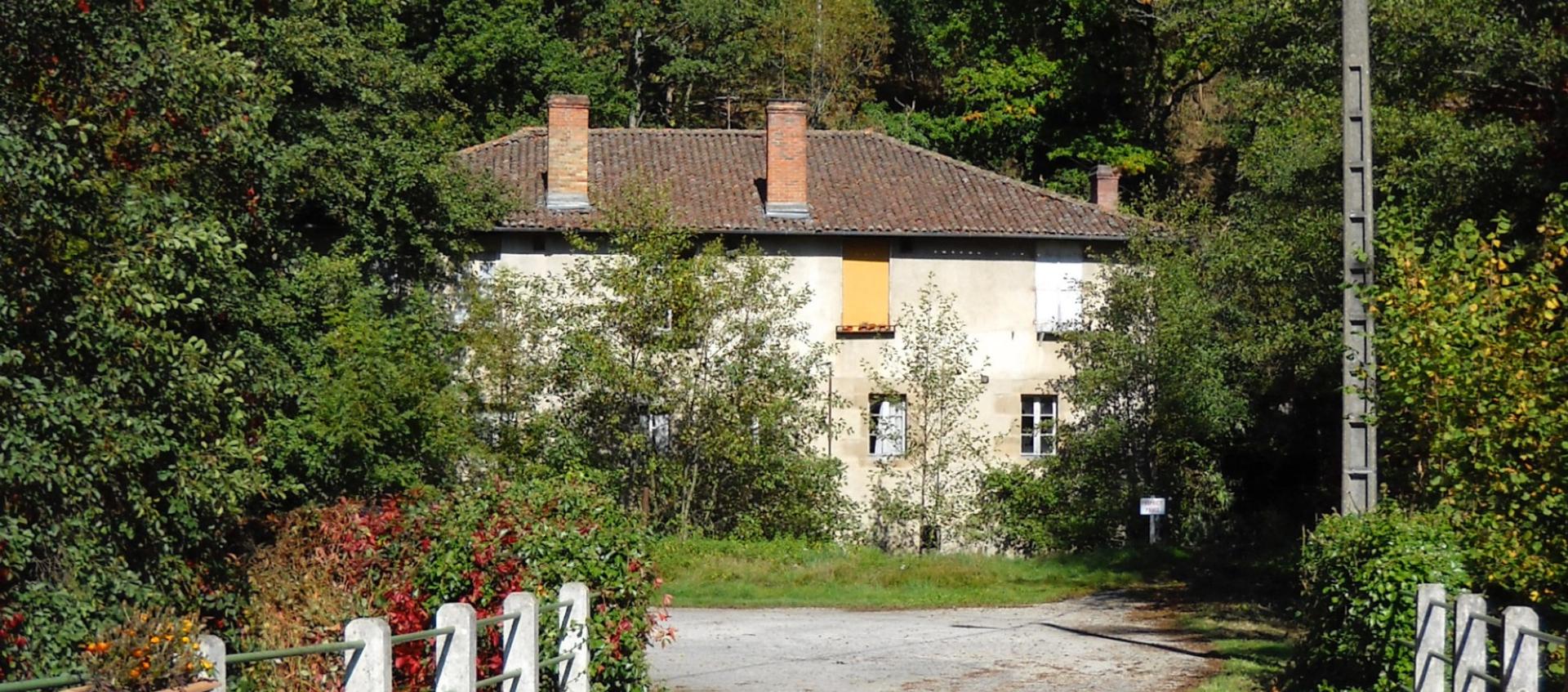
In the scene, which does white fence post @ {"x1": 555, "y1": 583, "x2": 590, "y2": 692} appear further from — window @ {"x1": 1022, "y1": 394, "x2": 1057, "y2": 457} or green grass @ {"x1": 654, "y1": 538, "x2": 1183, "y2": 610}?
window @ {"x1": 1022, "y1": 394, "x2": 1057, "y2": 457}

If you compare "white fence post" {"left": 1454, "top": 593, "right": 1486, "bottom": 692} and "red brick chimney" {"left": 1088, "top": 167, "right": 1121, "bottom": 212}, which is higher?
"red brick chimney" {"left": 1088, "top": 167, "right": 1121, "bottom": 212}

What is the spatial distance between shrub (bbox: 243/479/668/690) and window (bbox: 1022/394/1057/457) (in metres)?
23.6

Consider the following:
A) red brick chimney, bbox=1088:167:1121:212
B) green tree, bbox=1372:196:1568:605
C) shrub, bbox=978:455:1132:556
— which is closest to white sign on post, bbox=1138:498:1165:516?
shrub, bbox=978:455:1132:556

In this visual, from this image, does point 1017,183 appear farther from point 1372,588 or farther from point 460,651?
point 460,651

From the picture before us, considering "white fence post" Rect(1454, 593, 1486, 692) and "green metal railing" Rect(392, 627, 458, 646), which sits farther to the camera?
"white fence post" Rect(1454, 593, 1486, 692)

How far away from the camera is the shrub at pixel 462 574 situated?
12430mm

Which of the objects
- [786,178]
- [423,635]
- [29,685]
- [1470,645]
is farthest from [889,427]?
[29,685]

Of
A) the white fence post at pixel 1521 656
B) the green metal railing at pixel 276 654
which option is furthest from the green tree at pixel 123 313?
the white fence post at pixel 1521 656

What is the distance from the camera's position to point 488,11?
4506 cm

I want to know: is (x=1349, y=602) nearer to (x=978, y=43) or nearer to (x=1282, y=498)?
(x=1282, y=498)

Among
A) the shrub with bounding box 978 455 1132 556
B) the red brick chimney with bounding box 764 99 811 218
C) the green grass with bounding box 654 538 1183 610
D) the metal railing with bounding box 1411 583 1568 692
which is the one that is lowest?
the green grass with bounding box 654 538 1183 610

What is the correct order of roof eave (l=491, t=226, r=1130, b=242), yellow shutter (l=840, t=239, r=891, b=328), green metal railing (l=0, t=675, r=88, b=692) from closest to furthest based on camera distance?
green metal railing (l=0, t=675, r=88, b=692)
roof eave (l=491, t=226, r=1130, b=242)
yellow shutter (l=840, t=239, r=891, b=328)

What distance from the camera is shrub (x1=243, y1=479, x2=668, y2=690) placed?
489 inches

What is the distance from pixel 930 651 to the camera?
65.3ft
